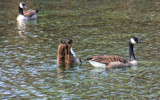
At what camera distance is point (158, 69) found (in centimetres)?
1878

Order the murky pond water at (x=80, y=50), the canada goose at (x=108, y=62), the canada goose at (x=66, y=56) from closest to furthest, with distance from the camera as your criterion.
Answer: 1. the murky pond water at (x=80, y=50)
2. the canada goose at (x=108, y=62)
3. the canada goose at (x=66, y=56)

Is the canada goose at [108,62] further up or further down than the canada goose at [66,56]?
further down

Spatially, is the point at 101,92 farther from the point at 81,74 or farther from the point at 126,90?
the point at 81,74

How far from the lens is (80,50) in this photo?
76.6ft

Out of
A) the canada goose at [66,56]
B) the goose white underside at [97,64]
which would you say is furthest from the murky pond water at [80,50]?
the canada goose at [66,56]

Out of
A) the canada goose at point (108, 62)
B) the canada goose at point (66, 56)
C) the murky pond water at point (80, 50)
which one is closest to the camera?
the murky pond water at point (80, 50)

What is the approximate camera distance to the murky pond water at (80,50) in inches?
618

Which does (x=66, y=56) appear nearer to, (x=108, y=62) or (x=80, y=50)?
(x=108, y=62)

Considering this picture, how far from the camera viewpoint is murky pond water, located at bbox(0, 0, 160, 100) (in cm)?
1569

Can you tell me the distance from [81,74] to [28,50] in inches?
240

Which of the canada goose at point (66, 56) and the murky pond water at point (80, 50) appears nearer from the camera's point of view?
the murky pond water at point (80, 50)

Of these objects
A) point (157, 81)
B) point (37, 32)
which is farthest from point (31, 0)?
point (157, 81)

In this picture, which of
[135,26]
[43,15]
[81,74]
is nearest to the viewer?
[81,74]

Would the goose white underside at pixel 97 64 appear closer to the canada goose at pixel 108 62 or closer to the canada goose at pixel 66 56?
the canada goose at pixel 108 62
